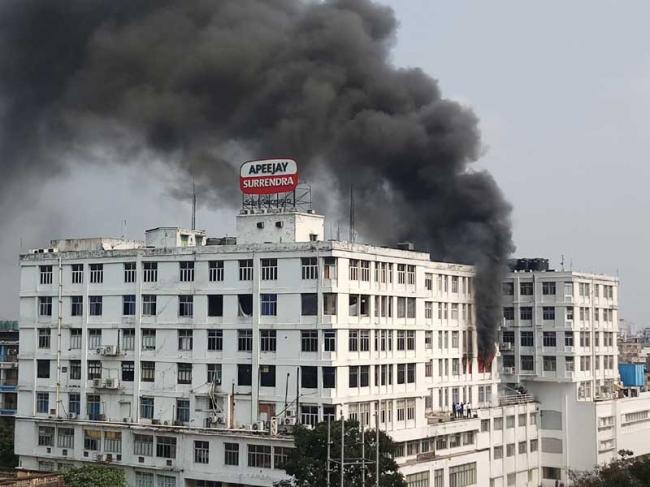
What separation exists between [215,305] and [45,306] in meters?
11.5

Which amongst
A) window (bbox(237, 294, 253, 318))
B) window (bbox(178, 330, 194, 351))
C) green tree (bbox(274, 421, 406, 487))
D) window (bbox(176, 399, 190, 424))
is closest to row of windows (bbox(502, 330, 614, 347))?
window (bbox(237, 294, 253, 318))

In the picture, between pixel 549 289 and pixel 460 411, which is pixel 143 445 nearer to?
pixel 460 411

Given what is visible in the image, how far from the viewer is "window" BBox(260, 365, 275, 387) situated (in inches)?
1924

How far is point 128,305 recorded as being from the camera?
53656 mm

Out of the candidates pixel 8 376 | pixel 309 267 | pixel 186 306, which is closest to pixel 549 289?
pixel 309 267

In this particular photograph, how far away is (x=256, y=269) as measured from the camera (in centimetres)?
4956

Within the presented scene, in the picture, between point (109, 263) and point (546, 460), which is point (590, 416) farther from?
point (109, 263)

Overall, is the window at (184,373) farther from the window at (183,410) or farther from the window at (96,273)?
the window at (96,273)

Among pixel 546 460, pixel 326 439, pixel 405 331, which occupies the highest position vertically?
pixel 405 331

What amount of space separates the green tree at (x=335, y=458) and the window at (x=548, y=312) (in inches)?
1192

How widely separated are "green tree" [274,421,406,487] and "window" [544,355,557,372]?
29627 mm

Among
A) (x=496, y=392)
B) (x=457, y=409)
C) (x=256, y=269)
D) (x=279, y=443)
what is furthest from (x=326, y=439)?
(x=496, y=392)

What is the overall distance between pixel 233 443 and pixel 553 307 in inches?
1153

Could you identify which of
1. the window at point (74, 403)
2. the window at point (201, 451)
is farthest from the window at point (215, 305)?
the window at point (74, 403)
